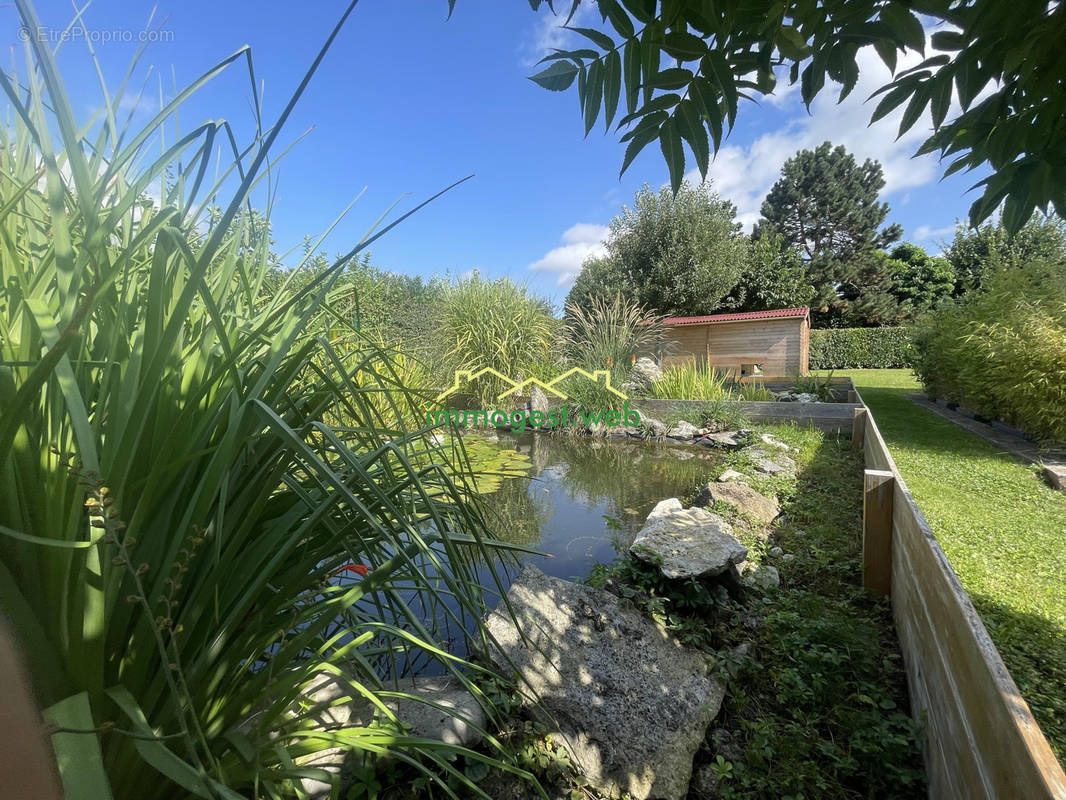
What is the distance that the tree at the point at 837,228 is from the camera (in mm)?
24234

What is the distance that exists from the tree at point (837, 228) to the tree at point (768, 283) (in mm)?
5074

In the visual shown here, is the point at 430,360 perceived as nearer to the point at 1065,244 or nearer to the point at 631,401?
the point at 631,401

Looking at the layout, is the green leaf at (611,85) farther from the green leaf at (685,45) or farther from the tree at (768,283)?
the tree at (768,283)

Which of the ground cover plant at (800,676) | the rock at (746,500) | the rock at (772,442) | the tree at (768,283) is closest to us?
the ground cover plant at (800,676)

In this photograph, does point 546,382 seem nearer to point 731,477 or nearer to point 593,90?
point 731,477

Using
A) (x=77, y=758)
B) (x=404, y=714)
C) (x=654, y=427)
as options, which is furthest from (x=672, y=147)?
Answer: (x=654, y=427)

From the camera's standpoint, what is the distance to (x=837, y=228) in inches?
1043

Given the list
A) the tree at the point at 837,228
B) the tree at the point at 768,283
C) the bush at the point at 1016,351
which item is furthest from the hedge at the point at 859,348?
the bush at the point at 1016,351

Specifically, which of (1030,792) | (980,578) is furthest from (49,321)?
(980,578)

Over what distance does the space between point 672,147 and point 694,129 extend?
47mm

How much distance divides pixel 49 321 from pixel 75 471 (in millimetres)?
161

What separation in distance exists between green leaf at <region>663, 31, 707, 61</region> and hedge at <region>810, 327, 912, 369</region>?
22.0 m

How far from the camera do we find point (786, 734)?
1424 mm

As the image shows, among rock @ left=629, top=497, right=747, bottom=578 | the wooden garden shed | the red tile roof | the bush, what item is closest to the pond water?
rock @ left=629, top=497, right=747, bottom=578
